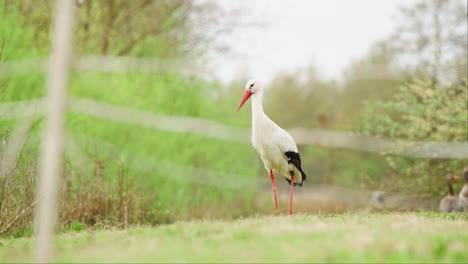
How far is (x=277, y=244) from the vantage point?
509 cm

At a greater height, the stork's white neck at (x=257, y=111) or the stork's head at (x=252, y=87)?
the stork's head at (x=252, y=87)

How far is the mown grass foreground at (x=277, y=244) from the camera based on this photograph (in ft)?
15.7

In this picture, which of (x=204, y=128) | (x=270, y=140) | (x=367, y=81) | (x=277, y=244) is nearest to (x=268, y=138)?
(x=270, y=140)

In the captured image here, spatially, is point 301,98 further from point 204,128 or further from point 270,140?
point 270,140

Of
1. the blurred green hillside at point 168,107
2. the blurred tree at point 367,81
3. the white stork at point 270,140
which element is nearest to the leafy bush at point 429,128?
the blurred green hillside at point 168,107

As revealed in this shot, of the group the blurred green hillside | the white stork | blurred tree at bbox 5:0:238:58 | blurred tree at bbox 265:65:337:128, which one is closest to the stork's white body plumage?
the white stork

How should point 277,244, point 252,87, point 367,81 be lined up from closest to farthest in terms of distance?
point 277,244 → point 252,87 → point 367,81

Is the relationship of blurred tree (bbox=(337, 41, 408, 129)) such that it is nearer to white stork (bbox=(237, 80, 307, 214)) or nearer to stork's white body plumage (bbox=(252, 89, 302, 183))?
white stork (bbox=(237, 80, 307, 214))

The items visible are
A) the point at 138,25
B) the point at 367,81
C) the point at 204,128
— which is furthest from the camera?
the point at 367,81

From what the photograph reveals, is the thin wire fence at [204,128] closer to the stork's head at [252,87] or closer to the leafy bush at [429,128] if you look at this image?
the leafy bush at [429,128]

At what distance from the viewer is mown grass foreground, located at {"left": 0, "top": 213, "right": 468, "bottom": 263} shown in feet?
15.7

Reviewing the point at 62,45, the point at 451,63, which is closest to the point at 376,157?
the point at 451,63

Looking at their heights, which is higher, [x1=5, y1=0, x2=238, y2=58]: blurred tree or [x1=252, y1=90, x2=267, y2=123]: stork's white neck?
[x1=5, y1=0, x2=238, y2=58]: blurred tree

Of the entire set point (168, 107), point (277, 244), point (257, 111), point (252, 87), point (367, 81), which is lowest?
point (277, 244)
